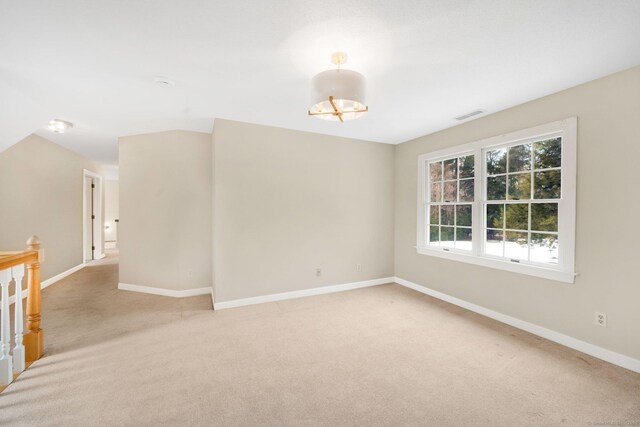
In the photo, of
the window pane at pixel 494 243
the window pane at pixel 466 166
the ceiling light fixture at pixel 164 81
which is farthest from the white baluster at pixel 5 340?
the window pane at pixel 466 166

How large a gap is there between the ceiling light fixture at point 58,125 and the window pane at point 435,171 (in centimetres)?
535

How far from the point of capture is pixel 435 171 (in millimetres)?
4391

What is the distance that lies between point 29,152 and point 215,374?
185 inches

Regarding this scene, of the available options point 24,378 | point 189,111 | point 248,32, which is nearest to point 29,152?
point 189,111

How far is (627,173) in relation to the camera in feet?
7.82

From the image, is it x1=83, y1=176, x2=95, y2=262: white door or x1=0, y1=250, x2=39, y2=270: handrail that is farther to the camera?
x1=83, y1=176, x2=95, y2=262: white door

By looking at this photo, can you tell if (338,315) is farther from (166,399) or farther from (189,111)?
(189,111)

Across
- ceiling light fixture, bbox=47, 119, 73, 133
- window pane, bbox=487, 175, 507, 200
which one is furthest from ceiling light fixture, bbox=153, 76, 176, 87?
window pane, bbox=487, 175, 507, 200

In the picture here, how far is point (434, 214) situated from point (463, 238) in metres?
0.61

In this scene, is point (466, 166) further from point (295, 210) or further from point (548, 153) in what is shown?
point (295, 210)

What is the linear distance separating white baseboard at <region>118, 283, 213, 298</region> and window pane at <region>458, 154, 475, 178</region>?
163 inches

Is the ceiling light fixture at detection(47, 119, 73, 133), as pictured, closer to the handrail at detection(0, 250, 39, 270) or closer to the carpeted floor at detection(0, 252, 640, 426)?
the handrail at detection(0, 250, 39, 270)

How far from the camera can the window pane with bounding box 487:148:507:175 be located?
11.1 feet

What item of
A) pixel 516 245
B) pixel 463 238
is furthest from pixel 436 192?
pixel 516 245
